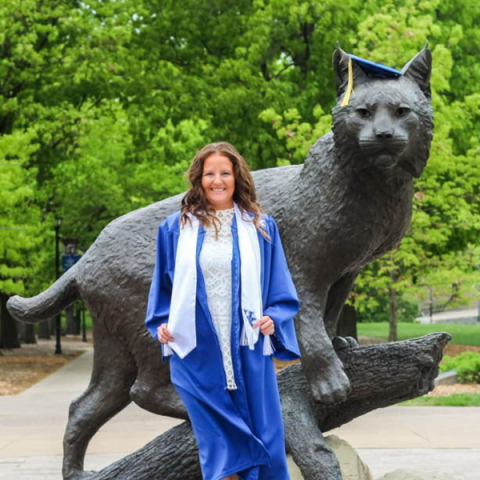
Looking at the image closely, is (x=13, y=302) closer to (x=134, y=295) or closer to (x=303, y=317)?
(x=134, y=295)

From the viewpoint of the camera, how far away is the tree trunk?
17.8 ft

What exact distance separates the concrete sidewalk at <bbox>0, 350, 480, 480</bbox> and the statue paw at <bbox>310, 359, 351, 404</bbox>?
2.77 meters

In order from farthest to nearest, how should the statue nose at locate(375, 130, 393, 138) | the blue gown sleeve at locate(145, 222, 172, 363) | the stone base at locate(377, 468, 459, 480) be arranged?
the stone base at locate(377, 468, 459, 480) < the statue nose at locate(375, 130, 393, 138) < the blue gown sleeve at locate(145, 222, 172, 363)

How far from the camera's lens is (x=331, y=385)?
4730mm

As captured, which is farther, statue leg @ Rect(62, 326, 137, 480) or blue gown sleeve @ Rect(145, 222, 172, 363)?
statue leg @ Rect(62, 326, 137, 480)

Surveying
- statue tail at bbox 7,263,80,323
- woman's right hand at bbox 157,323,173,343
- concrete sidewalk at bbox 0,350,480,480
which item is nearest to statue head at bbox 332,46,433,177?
woman's right hand at bbox 157,323,173,343

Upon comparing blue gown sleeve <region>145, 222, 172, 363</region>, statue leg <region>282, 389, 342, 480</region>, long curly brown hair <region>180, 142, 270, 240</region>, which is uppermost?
long curly brown hair <region>180, 142, 270, 240</region>

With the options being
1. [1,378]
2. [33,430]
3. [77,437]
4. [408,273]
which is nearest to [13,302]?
[77,437]

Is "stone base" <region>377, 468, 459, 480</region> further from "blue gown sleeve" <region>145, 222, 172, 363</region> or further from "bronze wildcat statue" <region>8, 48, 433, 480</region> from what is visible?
"blue gown sleeve" <region>145, 222, 172, 363</region>

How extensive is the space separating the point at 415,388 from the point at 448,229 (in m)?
12.8

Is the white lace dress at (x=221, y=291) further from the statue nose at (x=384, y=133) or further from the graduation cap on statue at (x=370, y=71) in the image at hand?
the graduation cap on statue at (x=370, y=71)

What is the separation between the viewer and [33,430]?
10.4 meters

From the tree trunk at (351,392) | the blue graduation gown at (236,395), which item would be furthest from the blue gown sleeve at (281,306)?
the tree trunk at (351,392)

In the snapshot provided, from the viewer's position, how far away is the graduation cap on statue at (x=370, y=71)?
4707 millimetres
